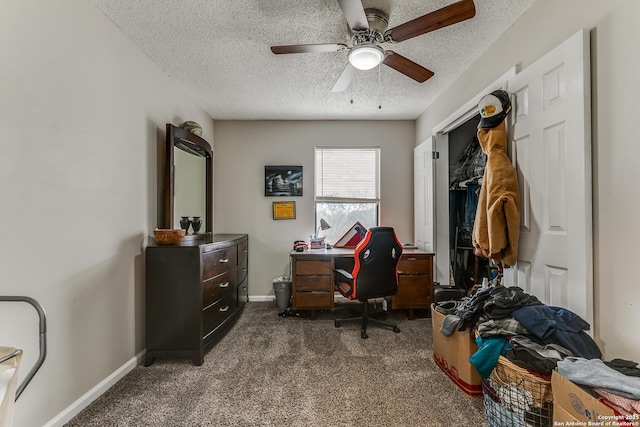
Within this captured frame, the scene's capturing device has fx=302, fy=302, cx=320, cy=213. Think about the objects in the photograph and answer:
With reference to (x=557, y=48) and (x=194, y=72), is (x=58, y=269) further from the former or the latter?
(x=557, y=48)

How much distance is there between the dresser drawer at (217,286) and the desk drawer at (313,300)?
715 mm

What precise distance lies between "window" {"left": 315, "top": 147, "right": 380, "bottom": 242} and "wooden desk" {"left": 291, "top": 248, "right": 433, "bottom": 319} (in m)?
0.94

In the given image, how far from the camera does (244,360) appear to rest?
7.91 ft

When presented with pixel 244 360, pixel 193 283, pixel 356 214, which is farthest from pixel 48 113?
pixel 356 214

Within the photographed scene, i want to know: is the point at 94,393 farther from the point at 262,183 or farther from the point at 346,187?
the point at 346,187

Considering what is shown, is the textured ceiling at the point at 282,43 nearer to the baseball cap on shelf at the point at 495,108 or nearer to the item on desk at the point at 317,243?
the baseball cap on shelf at the point at 495,108

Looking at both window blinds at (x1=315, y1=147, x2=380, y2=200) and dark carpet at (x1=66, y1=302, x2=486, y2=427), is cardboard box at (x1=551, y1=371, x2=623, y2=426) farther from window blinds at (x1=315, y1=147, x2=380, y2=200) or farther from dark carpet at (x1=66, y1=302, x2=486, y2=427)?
window blinds at (x1=315, y1=147, x2=380, y2=200)

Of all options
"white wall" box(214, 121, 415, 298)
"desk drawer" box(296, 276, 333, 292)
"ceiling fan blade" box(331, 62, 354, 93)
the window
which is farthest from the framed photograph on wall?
"ceiling fan blade" box(331, 62, 354, 93)

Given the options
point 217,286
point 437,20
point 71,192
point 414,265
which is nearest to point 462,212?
point 414,265

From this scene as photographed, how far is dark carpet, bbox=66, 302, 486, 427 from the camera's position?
5.62 feet

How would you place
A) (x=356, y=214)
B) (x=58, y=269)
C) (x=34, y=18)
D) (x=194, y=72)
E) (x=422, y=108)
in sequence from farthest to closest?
1. (x=356, y=214)
2. (x=422, y=108)
3. (x=194, y=72)
4. (x=58, y=269)
5. (x=34, y=18)

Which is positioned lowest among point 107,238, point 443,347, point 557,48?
point 443,347

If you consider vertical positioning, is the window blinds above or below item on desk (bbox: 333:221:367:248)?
above

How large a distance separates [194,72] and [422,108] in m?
2.66
